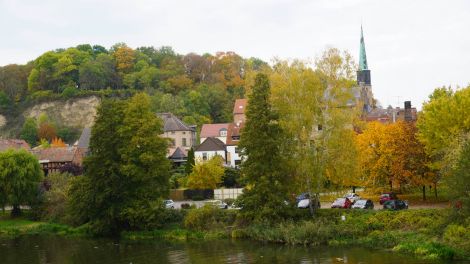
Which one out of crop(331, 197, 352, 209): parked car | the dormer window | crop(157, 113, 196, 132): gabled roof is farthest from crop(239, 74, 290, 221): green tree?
crop(157, 113, 196, 132): gabled roof

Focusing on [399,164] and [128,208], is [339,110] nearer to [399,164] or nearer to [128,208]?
[399,164]

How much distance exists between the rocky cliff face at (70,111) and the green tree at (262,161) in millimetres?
102620

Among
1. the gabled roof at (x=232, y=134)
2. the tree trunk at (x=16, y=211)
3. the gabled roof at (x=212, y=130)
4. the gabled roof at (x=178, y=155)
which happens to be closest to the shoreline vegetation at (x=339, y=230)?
the tree trunk at (x=16, y=211)

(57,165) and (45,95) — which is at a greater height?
(45,95)

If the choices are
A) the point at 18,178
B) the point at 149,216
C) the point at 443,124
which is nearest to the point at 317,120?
the point at 443,124

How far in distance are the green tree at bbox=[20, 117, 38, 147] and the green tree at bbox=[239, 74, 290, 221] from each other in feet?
306

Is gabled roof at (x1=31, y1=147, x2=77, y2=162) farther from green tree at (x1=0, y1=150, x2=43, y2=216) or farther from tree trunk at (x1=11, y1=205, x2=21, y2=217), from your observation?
green tree at (x1=0, y1=150, x2=43, y2=216)

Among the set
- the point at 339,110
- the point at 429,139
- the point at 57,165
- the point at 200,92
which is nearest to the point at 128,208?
the point at 339,110

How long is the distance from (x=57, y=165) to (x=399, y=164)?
162 ft

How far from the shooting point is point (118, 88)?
151375 mm

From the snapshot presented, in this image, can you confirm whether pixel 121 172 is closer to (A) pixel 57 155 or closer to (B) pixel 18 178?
(B) pixel 18 178

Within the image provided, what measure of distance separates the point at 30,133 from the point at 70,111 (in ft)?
57.8

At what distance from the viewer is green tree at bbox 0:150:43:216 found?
55688mm

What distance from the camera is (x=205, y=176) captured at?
61.4 m
